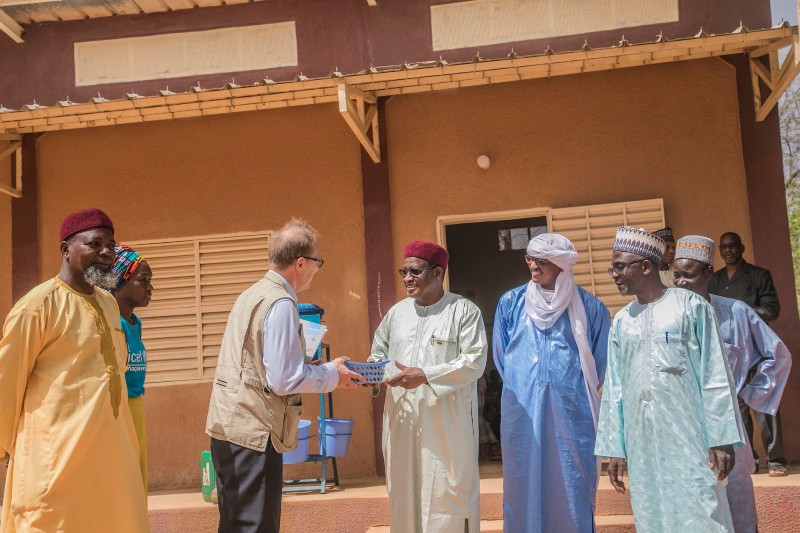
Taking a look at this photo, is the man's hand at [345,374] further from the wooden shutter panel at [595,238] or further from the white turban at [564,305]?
the wooden shutter panel at [595,238]

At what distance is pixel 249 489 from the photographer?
3988 mm

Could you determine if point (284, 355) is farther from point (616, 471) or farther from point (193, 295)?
point (193, 295)

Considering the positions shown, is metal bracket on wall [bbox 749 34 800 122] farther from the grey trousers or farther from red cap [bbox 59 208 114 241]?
red cap [bbox 59 208 114 241]

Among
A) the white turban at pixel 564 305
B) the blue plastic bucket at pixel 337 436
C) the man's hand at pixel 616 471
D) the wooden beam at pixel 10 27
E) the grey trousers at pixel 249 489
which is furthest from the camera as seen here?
the wooden beam at pixel 10 27

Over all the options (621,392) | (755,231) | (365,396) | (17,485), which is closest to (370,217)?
(365,396)

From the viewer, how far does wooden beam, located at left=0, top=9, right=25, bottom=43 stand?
8089 millimetres

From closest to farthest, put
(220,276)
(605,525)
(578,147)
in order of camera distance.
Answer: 1. (605,525)
2. (578,147)
3. (220,276)

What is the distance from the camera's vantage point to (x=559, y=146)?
24.8 feet

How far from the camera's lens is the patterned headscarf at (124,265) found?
4828 millimetres

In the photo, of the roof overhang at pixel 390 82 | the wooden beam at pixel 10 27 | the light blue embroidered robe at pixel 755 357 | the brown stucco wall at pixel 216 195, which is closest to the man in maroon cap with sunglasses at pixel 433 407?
the light blue embroidered robe at pixel 755 357

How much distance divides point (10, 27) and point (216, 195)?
2534 millimetres

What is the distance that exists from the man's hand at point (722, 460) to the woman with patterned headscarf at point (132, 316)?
275 centimetres

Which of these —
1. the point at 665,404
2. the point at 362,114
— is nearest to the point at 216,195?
the point at 362,114

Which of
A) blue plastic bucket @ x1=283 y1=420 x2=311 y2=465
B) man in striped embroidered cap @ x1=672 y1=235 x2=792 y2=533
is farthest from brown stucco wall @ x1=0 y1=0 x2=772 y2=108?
blue plastic bucket @ x1=283 y1=420 x2=311 y2=465
